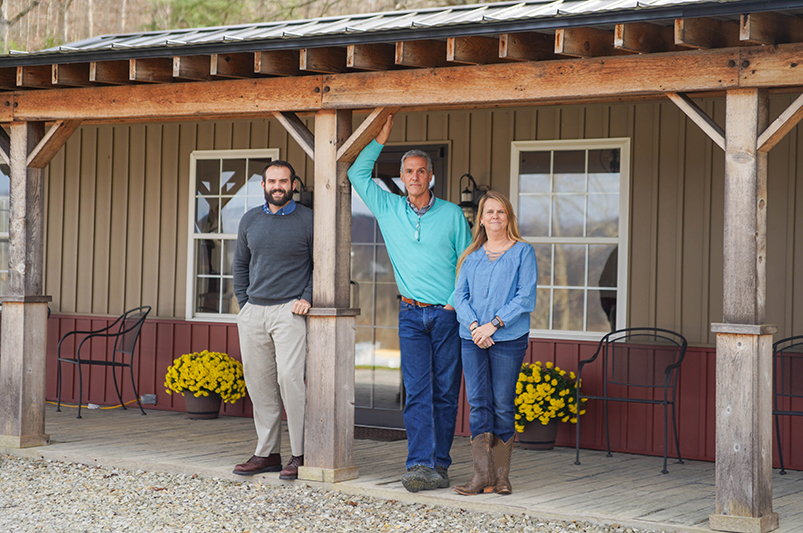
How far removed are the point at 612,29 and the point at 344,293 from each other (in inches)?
80.0

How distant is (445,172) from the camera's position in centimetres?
698

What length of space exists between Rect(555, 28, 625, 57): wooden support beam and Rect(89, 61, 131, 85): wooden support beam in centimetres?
277

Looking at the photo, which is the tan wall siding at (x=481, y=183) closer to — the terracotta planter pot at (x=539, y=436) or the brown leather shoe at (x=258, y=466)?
the terracotta planter pot at (x=539, y=436)

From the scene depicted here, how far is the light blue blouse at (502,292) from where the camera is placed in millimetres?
4625

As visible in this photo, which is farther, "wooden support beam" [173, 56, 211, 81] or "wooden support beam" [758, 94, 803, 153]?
"wooden support beam" [173, 56, 211, 81]

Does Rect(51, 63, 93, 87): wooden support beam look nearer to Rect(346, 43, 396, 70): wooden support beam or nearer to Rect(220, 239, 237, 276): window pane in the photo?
Rect(346, 43, 396, 70): wooden support beam

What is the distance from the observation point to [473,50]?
472cm

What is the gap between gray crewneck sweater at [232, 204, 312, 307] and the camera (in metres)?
5.12

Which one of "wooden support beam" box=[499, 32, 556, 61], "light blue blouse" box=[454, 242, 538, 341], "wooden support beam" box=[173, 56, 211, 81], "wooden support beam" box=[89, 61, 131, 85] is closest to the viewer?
"wooden support beam" box=[499, 32, 556, 61]

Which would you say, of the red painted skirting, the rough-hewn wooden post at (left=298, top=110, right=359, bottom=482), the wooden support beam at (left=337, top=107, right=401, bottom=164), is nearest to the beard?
the rough-hewn wooden post at (left=298, top=110, right=359, bottom=482)

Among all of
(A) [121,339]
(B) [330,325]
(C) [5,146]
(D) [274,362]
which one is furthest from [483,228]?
(A) [121,339]

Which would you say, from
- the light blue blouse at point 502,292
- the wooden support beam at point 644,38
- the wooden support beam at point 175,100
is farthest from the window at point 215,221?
the wooden support beam at point 644,38

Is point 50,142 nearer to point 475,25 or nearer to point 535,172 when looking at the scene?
point 475,25

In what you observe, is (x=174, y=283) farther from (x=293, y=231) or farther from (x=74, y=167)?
(x=293, y=231)
